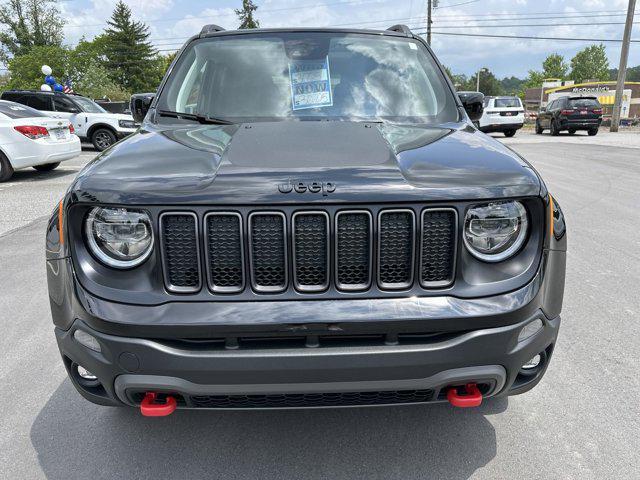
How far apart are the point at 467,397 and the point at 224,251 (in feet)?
3.42

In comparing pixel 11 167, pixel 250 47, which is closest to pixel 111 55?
pixel 11 167

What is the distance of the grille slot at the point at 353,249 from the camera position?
194cm

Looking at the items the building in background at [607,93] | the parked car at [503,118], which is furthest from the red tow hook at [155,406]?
the building in background at [607,93]

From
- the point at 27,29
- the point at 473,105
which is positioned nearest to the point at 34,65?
the point at 27,29

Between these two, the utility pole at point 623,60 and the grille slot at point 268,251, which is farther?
the utility pole at point 623,60

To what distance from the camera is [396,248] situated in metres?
1.98

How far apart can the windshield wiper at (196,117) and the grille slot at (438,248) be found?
1.40m

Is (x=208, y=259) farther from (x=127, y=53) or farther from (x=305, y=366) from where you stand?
(x=127, y=53)

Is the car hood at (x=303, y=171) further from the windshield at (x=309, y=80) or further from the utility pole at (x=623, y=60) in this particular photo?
the utility pole at (x=623, y=60)

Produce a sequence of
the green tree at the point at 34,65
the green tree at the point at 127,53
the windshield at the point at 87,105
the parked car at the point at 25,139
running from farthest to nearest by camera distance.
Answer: the green tree at the point at 127,53 < the green tree at the point at 34,65 < the windshield at the point at 87,105 < the parked car at the point at 25,139

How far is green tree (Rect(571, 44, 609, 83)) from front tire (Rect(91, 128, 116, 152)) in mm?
112624

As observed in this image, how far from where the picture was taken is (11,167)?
1054cm

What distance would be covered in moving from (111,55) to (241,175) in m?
82.2

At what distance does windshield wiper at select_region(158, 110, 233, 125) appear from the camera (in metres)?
2.95
